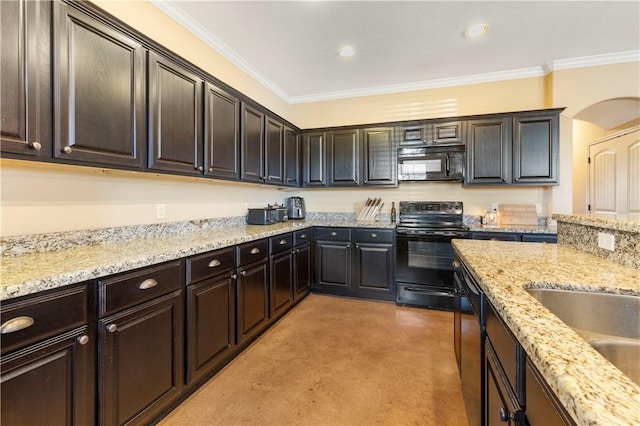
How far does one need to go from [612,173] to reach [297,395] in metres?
5.80

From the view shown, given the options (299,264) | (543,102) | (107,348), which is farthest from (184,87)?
(543,102)

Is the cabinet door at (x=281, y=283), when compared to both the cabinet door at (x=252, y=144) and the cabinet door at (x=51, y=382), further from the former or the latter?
the cabinet door at (x=51, y=382)

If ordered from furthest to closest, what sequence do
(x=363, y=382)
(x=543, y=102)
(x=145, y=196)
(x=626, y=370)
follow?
(x=543, y=102)
(x=145, y=196)
(x=363, y=382)
(x=626, y=370)

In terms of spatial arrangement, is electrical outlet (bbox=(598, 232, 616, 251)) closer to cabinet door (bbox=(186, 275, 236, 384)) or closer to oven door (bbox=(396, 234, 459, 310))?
oven door (bbox=(396, 234, 459, 310))

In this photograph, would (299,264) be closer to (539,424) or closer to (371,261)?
(371,261)

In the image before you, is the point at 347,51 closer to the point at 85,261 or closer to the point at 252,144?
the point at 252,144

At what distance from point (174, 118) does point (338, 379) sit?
2147mm

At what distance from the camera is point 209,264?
1896 mm

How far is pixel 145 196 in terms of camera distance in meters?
2.16

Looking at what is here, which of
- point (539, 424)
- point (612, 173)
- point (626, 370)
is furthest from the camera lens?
point (612, 173)

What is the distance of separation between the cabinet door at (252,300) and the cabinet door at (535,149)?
120 inches

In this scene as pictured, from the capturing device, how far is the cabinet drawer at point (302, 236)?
3.21 m

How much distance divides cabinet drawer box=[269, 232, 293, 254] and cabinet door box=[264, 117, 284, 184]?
677 millimetres

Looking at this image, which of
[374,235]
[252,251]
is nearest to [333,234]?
[374,235]
